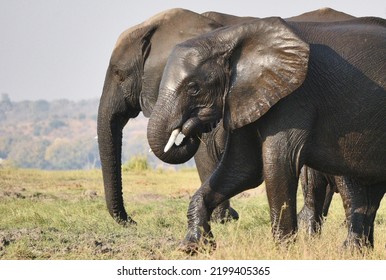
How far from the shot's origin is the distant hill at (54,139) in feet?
520

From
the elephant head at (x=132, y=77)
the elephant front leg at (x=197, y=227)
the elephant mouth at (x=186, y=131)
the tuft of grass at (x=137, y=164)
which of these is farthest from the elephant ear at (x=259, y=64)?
the tuft of grass at (x=137, y=164)

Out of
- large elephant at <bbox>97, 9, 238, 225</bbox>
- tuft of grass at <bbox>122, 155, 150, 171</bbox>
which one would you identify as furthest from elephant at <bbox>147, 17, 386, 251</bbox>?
tuft of grass at <bbox>122, 155, 150, 171</bbox>

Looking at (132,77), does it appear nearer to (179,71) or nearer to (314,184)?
(314,184)

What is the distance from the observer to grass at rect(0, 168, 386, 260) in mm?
8773

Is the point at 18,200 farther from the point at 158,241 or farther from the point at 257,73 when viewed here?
the point at 257,73

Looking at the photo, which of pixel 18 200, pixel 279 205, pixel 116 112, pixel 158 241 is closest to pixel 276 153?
pixel 279 205

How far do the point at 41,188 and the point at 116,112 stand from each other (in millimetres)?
6272

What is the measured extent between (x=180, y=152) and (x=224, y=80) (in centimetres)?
67

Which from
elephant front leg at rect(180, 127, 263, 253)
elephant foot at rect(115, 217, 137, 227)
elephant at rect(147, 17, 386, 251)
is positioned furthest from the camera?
elephant foot at rect(115, 217, 137, 227)

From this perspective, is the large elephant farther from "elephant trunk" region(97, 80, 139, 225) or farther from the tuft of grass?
the tuft of grass

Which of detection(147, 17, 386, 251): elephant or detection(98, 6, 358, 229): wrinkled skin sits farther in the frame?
detection(98, 6, 358, 229): wrinkled skin

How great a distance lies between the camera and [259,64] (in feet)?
29.5

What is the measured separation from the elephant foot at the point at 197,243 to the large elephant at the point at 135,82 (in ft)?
9.42

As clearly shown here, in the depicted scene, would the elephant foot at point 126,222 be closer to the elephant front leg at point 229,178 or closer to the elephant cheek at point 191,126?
the elephant front leg at point 229,178
